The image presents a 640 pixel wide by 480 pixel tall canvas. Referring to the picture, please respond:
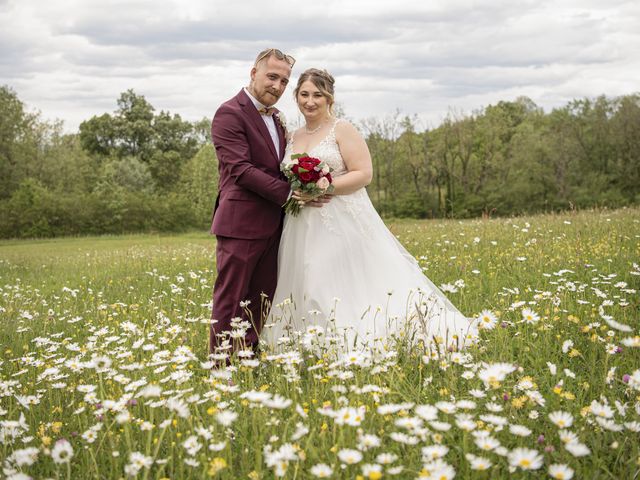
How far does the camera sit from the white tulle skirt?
17.0 ft

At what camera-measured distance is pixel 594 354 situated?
4.02 m

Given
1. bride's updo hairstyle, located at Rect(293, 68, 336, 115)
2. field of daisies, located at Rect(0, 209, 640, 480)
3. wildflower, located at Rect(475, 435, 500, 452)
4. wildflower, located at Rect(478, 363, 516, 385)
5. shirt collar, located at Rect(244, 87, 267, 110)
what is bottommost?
field of daisies, located at Rect(0, 209, 640, 480)

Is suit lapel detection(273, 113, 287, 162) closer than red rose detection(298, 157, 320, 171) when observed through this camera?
No

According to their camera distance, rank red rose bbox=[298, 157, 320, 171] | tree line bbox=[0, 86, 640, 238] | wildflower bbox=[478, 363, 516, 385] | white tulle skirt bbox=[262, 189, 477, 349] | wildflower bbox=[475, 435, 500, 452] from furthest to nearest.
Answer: tree line bbox=[0, 86, 640, 238] < white tulle skirt bbox=[262, 189, 477, 349] < red rose bbox=[298, 157, 320, 171] < wildflower bbox=[478, 363, 516, 385] < wildflower bbox=[475, 435, 500, 452]

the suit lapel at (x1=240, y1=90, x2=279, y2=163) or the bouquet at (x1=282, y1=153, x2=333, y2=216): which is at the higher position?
the suit lapel at (x1=240, y1=90, x2=279, y2=163)

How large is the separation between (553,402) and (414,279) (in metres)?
2.50

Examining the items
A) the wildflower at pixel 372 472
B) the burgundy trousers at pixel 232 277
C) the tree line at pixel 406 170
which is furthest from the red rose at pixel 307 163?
the tree line at pixel 406 170

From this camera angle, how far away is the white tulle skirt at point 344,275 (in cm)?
518

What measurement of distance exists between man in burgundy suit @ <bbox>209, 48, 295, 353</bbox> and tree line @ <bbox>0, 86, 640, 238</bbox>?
113 feet

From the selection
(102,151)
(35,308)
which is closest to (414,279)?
(35,308)

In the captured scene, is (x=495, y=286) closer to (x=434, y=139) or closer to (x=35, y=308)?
(x=35, y=308)

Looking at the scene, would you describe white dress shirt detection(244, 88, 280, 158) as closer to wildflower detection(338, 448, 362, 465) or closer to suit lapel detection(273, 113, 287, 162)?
suit lapel detection(273, 113, 287, 162)

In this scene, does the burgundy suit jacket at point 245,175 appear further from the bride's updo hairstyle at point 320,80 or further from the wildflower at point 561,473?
the wildflower at point 561,473

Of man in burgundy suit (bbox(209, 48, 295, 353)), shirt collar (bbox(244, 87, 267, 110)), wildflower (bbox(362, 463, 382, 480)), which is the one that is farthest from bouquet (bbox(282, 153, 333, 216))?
wildflower (bbox(362, 463, 382, 480))
